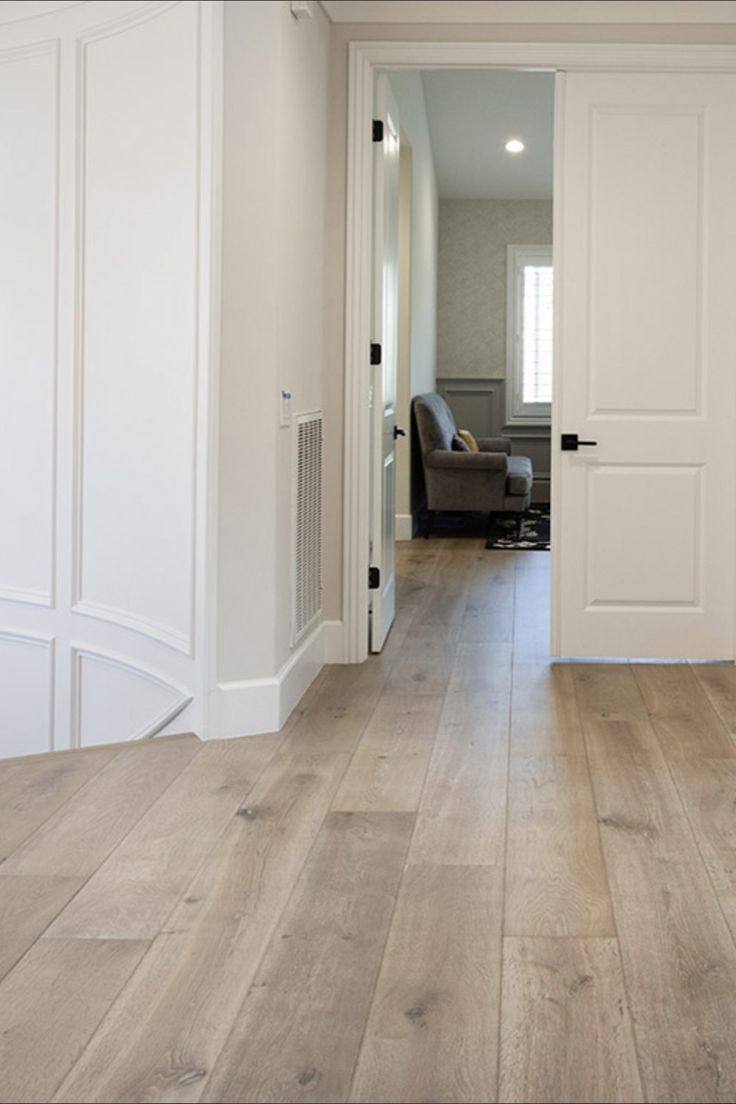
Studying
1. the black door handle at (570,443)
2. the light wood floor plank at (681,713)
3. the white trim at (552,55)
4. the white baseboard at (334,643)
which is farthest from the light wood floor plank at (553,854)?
the white trim at (552,55)

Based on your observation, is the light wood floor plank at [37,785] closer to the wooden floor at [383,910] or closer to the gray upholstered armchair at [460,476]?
the wooden floor at [383,910]

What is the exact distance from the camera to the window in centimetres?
1241

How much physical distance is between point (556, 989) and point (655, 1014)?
0.18 m

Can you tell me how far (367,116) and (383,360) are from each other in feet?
3.13

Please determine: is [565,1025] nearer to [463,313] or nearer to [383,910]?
[383,910]

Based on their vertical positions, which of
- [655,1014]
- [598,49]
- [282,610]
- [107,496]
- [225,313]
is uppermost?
[598,49]

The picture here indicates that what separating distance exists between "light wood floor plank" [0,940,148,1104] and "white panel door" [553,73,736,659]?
3.23 m

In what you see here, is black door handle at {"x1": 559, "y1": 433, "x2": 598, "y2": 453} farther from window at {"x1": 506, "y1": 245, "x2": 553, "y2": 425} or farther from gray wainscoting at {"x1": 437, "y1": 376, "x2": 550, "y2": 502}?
window at {"x1": 506, "y1": 245, "x2": 553, "y2": 425}

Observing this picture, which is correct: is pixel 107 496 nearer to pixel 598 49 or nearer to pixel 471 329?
pixel 598 49

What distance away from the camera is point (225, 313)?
405 cm

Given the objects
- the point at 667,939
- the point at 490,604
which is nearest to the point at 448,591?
the point at 490,604

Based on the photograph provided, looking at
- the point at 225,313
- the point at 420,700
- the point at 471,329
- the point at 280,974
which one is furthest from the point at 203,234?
the point at 471,329

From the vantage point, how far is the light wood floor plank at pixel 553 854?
2.71m

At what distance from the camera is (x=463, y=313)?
12.4m
